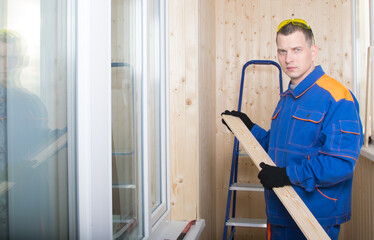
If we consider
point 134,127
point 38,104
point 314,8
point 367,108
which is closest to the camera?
point 38,104

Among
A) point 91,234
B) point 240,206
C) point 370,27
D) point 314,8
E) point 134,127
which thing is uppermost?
point 314,8

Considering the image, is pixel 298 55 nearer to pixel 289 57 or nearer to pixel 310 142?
pixel 289 57

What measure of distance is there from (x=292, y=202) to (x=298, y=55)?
71 cm

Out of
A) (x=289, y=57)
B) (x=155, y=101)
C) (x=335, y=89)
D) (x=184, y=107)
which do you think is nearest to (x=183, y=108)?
(x=184, y=107)

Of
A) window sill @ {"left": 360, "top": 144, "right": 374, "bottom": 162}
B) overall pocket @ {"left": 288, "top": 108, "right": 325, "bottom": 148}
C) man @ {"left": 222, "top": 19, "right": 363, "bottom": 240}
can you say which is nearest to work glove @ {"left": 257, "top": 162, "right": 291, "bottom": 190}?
man @ {"left": 222, "top": 19, "right": 363, "bottom": 240}

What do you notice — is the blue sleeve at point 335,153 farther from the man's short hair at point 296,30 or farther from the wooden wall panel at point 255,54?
the wooden wall panel at point 255,54

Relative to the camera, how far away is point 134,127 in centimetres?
135

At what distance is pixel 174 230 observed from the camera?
1802mm

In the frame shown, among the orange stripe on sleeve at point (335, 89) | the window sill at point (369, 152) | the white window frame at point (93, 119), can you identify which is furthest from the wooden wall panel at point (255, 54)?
the white window frame at point (93, 119)

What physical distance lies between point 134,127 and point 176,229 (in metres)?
0.75

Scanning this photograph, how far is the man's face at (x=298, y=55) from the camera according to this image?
5.37 ft

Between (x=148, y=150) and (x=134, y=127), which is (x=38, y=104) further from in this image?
(x=148, y=150)

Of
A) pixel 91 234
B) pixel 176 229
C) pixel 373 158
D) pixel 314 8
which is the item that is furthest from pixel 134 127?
pixel 314 8

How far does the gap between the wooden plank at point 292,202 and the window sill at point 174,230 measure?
0.55 metres
